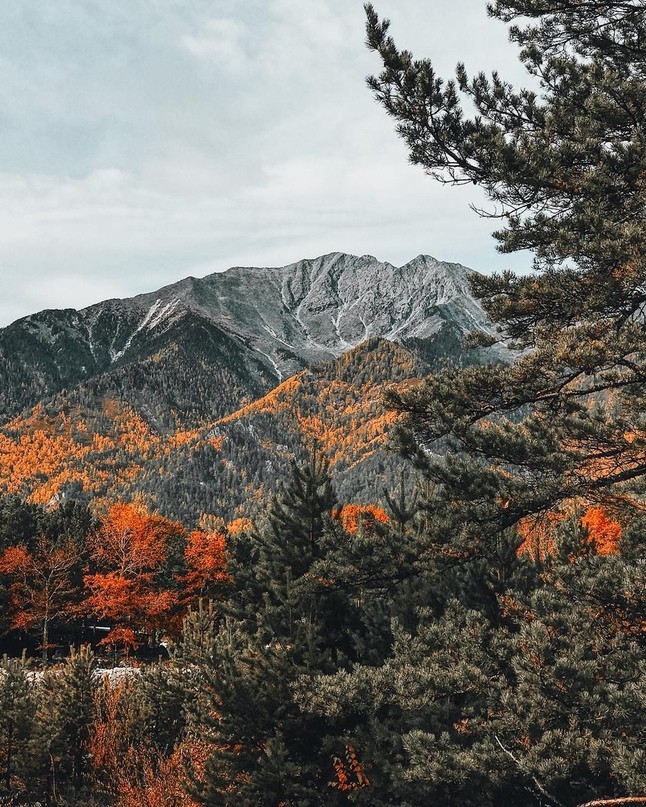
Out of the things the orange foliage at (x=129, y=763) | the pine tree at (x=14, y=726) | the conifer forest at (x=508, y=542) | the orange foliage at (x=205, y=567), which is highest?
the conifer forest at (x=508, y=542)

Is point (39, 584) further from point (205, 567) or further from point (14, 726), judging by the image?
point (14, 726)

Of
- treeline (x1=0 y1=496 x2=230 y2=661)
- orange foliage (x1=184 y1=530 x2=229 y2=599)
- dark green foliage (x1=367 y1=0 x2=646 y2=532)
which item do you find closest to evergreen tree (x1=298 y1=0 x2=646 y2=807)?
dark green foliage (x1=367 y1=0 x2=646 y2=532)

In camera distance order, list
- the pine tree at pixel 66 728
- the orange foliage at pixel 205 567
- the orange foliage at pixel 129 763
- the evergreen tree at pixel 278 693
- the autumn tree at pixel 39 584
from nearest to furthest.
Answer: the evergreen tree at pixel 278 693 → the orange foliage at pixel 129 763 → the pine tree at pixel 66 728 → the autumn tree at pixel 39 584 → the orange foliage at pixel 205 567

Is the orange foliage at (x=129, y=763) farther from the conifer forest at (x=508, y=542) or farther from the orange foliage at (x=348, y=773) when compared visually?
the orange foliage at (x=348, y=773)

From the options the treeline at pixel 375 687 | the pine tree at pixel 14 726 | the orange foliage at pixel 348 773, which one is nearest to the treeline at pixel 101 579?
the treeline at pixel 375 687

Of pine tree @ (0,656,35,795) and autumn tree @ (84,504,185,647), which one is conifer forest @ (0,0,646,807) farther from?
autumn tree @ (84,504,185,647)

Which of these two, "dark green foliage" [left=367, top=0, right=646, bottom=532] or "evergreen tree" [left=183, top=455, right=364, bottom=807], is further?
"evergreen tree" [left=183, top=455, right=364, bottom=807]

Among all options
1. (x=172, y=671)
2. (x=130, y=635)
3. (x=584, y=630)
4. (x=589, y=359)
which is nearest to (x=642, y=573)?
(x=584, y=630)

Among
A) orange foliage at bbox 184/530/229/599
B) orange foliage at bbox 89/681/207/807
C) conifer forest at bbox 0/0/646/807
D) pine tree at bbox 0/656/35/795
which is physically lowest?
orange foliage at bbox 184/530/229/599

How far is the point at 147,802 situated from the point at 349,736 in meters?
6.98

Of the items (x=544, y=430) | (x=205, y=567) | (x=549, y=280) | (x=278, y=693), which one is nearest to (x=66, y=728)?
(x=278, y=693)

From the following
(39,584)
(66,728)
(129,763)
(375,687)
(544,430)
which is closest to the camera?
(375,687)

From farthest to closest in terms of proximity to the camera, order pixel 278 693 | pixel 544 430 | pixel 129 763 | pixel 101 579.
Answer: pixel 101 579 < pixel 129 763 < pixel 278 693 < pixel 544 430

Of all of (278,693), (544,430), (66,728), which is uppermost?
(544,430)
